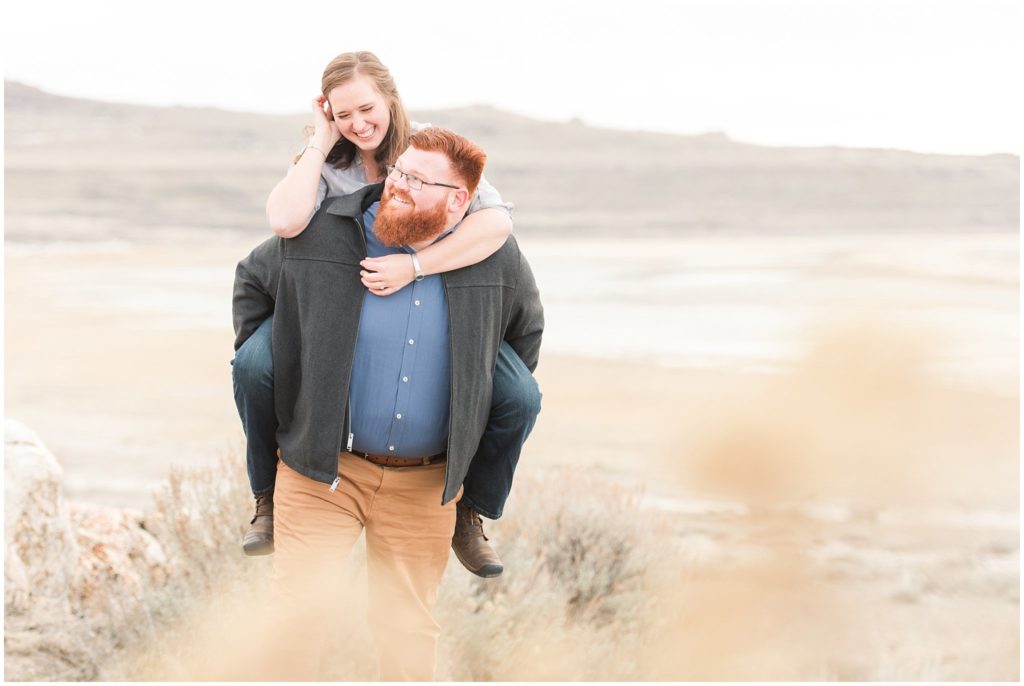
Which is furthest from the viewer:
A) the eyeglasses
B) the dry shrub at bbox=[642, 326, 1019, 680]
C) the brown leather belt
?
the brown leather belt

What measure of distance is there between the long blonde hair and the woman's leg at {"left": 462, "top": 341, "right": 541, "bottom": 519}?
568mm

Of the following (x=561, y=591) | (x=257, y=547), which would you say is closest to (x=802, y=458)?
(x=257, y=547)

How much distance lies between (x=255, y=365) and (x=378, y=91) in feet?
2.33

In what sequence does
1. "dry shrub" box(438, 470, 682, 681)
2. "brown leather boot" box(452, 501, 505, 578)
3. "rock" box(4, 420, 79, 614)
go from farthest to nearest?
"rock" box(4, 420, 79, 614) → "dry shrub" box(438, 470, 682, 681) → "brown leather boot" box(452, 501, 505, 578)

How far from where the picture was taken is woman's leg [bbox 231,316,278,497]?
256 centimetres

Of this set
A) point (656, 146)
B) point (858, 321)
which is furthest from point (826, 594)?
point (656, 146)

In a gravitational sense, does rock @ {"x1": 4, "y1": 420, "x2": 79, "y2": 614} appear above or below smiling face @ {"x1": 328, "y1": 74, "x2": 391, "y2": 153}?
below

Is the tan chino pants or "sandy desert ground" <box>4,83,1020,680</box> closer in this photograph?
"sandy desert ground" <box>4,83,1020,680</box>

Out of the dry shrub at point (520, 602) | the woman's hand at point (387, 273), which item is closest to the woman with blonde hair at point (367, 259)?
the woman's hand at point (387, 273)

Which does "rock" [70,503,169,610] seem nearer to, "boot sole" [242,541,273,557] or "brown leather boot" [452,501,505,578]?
"boot sole" [242,541,273,557]

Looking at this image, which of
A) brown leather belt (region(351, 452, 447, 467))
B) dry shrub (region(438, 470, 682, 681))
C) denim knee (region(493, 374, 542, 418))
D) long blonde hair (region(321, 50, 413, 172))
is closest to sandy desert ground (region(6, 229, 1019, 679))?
dry shrub (region(438, 470, 682, 681))

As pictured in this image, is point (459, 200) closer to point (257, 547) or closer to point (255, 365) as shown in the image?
point (255, 365)

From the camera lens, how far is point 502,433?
273 cm

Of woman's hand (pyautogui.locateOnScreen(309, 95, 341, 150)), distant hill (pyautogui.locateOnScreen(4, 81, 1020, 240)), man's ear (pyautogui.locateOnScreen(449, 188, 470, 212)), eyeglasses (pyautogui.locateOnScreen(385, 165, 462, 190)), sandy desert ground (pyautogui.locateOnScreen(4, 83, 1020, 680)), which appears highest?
woman's hand (pyautogui.locateOnScreen(309, 95, 341, 150))
